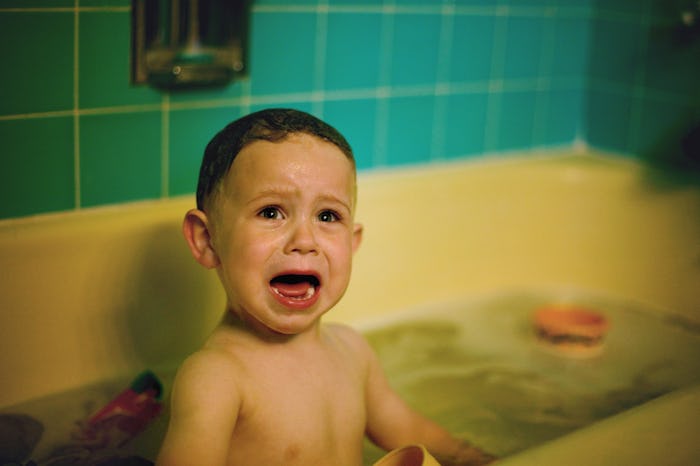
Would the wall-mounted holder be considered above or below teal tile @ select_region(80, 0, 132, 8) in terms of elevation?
below

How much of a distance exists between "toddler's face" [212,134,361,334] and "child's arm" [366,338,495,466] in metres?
0.23

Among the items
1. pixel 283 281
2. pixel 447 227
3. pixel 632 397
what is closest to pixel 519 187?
pixel 447 227

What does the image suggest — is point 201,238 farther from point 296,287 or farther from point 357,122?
point 357,122

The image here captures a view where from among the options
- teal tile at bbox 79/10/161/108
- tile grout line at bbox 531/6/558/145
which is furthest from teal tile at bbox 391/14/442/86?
teal tile at bbox 79/10/161/108

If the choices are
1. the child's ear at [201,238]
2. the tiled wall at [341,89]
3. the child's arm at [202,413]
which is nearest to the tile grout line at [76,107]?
the tiled wall at [341,89]

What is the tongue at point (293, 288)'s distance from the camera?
1.09 meters

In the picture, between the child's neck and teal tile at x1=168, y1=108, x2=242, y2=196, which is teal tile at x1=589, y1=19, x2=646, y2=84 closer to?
teal tile at x1=168, y1=108, x2=242, y2=196

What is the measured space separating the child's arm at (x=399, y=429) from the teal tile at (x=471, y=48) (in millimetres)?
960

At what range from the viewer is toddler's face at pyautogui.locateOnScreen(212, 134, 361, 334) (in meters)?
1.07

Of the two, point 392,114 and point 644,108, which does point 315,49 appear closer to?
point 392,114

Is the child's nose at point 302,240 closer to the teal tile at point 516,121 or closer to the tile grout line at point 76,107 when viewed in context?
the tile grout line at point 76,107

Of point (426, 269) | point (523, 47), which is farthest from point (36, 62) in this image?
point (523, 47)

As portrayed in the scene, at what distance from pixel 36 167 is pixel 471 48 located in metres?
1.04

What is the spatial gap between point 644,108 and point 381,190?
2.56 ft
